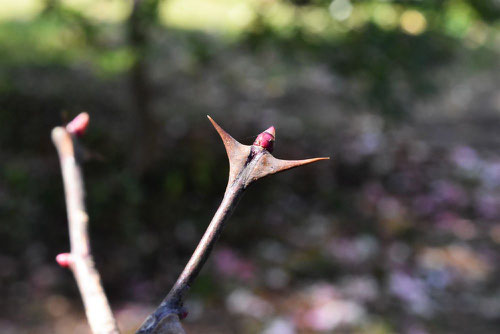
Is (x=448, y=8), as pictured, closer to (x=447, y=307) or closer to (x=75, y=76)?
(x=447, y=307)

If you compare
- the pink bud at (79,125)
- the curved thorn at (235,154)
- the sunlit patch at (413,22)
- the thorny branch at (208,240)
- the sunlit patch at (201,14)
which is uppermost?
the sunlit patch at (201,14)

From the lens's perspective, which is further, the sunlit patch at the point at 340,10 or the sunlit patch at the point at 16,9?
the sunlit patch at the point at 16,9

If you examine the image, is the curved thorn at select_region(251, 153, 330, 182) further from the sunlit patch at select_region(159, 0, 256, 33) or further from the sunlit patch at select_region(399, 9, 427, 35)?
the sunlit patch at select_region(159, 0, 256, 33)

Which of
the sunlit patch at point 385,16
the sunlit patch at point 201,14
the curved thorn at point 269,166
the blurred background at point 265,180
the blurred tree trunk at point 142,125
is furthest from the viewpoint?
the sunlit patch at point 201,14

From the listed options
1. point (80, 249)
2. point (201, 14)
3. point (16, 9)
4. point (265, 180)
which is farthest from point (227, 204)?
point (16, 9)

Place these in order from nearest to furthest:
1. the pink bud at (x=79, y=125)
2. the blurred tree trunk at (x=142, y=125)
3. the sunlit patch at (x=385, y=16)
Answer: the pink bud at (x=79, y=125)
the sunlit patch at (x=385, y=16)
the blurred tree trunk at (x=142, y=125)

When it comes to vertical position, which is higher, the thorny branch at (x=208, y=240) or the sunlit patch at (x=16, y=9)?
the sunlit patch at (x=16, y=9)

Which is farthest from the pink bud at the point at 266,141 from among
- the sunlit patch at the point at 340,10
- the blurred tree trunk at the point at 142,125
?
the blurred tree trunk at the point at 142,125

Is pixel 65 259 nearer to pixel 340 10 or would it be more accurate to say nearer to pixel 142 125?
pixel 340 10

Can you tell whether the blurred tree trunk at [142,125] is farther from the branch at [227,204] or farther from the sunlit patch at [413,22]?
the branch at [227,204]
